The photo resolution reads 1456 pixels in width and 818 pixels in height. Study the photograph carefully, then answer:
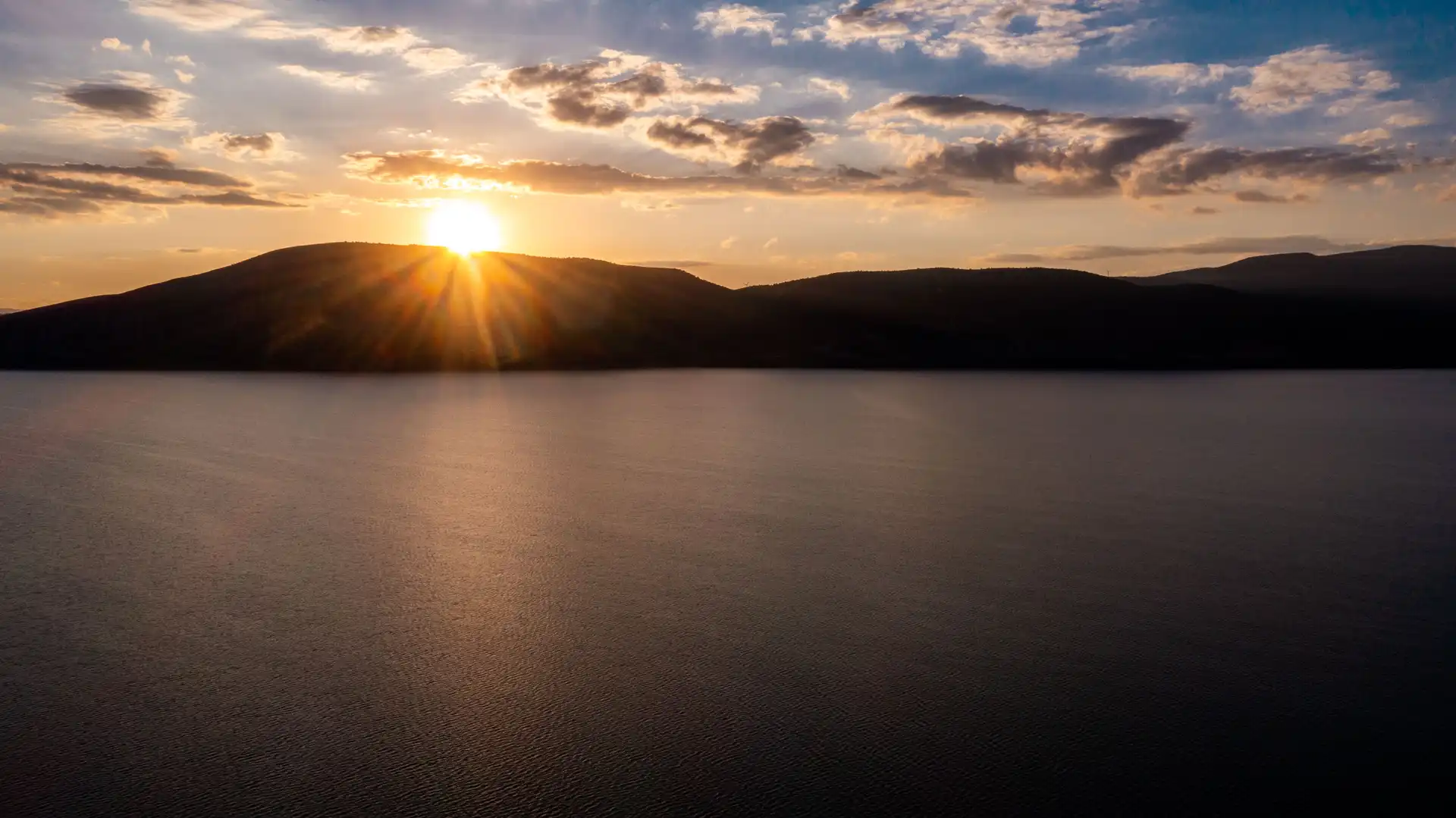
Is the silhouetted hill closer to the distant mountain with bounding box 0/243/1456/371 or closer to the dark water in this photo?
the distant mountain with bounding box 0/243/1456/371

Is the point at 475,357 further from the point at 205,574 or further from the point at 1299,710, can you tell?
the point at 1299,710

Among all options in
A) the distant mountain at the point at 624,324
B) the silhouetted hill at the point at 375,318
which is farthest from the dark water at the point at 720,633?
the silhouetted hill at the point at 375,318

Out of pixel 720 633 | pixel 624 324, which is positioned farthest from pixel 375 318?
pixel 720 633

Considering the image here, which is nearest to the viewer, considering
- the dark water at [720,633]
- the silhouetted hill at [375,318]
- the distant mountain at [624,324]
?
the dark water at [720,633]

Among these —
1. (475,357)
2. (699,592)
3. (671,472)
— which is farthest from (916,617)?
(475,357)

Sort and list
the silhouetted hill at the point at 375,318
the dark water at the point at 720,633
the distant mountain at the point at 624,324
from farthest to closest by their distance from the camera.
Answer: the distant mountain at the point at 624,324 < the silhouetted hill at the point at 375,318 < the dark water at the point at 720,633

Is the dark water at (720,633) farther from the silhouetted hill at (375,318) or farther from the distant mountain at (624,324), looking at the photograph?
the silhouetted hill at (375,318)
